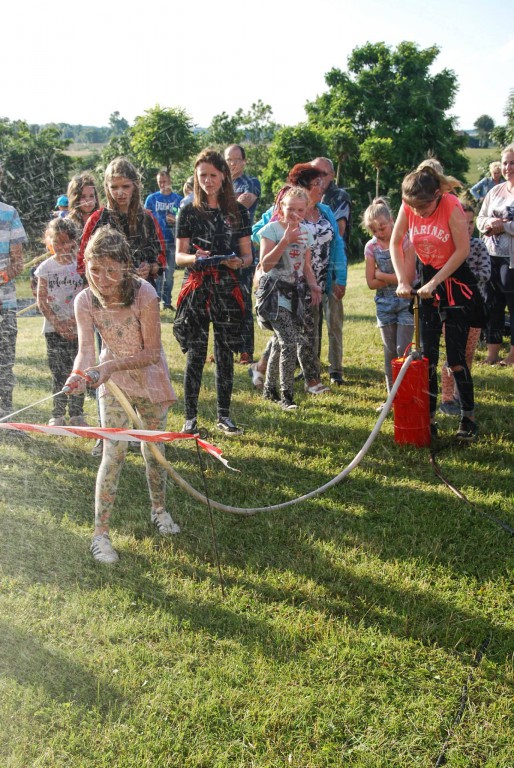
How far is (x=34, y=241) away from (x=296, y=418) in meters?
21.1

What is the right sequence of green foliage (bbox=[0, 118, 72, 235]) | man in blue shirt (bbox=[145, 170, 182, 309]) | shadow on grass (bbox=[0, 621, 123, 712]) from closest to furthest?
shadow on grass (bbox=[0, 621, 123, 712]) < man in blue shirt (bbox=[145, 170, 182, 309]) < green foliage (bbox=[0, 118, 72, 235])

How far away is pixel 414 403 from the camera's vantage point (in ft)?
17.9

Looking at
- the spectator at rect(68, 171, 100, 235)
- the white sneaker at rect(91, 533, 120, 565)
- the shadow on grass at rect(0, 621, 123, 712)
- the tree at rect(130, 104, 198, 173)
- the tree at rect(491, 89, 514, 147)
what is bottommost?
the shadow on grass at rect(0, 621, 123, 712)

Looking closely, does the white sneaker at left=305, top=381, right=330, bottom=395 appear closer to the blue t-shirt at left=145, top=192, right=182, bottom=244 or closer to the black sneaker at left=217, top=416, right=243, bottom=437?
the black sneaker at left=217, top=416, right=243, bottom=437

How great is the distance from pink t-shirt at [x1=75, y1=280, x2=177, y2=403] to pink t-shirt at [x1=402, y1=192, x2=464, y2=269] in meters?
2.45

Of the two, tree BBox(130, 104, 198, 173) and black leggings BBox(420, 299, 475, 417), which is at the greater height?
tree BBox(130, 104, 198, 173)

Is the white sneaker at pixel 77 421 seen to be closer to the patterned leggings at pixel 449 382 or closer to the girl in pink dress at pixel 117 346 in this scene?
the girl in pink dress at pixel 117 346

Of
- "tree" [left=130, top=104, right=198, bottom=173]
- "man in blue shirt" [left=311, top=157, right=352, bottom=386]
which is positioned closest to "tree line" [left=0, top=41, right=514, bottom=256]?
"tree" [left=130, top=104, right=198, bottom=173]

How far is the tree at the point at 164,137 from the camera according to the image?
19.8m

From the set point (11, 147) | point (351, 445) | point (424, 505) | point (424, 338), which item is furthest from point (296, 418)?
point (11, 147)

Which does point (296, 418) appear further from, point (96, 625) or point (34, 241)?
point (34, 241)

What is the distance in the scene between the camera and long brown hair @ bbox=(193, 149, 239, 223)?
5340 millimetres

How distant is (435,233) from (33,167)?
34.8 metres

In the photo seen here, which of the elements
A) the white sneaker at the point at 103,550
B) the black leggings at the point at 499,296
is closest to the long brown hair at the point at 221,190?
the white sneaker at the point at 103,550
